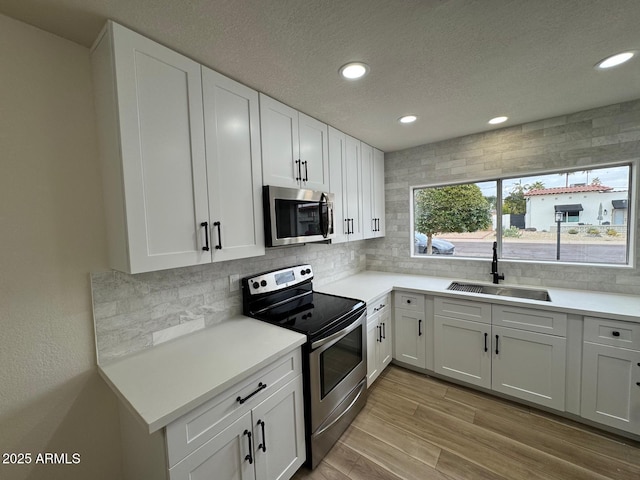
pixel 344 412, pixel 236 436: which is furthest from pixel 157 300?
pixel 344 412

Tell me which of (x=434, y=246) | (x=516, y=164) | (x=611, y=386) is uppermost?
(x=516, y=164)

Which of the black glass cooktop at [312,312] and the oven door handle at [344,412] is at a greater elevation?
the black glass cooktop at [312,312]

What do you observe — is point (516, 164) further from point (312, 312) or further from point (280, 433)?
point (280, 433)

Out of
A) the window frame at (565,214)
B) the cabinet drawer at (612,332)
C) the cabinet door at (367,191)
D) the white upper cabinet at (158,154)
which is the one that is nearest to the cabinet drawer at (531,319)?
the cabinet drawer at (612,332)

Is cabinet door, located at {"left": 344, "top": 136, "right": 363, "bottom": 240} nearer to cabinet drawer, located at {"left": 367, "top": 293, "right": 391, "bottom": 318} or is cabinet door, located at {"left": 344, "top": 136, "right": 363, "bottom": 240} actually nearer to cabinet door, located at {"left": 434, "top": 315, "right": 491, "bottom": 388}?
cabinet drawer, located at {"left": 367, "top": 293, "right": 391, "bottom": 318}

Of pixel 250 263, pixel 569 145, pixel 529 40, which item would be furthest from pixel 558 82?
pixel 250 263

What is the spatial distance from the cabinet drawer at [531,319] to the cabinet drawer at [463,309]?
65 millimetres

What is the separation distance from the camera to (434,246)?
3.10m

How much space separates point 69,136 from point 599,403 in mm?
3693

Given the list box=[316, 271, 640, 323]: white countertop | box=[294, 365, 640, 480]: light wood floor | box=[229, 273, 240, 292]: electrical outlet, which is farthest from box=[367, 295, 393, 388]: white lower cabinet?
box=[229, 273, 240, 292]: electrical outlet

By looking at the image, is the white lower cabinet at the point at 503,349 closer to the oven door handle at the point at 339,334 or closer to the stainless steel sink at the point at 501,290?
the stainless steel sink at the point at 501,290

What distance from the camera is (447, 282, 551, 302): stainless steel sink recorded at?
7.56ft

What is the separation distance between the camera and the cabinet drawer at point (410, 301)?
8.27 ft

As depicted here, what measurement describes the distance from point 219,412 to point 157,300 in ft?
2.44
